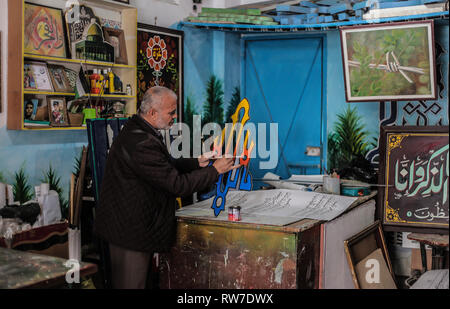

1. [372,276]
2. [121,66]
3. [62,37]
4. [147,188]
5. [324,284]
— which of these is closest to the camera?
[147,188]

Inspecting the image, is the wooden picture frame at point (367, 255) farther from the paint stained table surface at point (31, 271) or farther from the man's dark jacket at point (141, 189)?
the paint stained table surface at point (31, 271)

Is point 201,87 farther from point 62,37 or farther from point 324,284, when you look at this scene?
point 324,284

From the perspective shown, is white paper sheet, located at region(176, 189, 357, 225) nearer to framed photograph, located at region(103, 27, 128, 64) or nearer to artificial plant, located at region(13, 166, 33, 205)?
artificial plant, located at region(13, 166, 33, 205)

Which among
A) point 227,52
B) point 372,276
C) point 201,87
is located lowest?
point 372,276

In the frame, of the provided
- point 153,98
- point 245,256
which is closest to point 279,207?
point 245,256

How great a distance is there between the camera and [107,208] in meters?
2.99

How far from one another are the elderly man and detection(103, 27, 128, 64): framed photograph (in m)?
2.01

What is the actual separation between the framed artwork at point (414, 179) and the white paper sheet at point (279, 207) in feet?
1.13

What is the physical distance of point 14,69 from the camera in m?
4.08

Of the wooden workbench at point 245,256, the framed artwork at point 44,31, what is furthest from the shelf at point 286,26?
the wooden workbench at point 245,256

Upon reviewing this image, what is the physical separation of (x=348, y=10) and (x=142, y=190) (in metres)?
3.18

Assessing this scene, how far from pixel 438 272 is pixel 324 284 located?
2.64 ft

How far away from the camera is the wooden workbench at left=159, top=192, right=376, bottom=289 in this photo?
2957 mm
